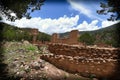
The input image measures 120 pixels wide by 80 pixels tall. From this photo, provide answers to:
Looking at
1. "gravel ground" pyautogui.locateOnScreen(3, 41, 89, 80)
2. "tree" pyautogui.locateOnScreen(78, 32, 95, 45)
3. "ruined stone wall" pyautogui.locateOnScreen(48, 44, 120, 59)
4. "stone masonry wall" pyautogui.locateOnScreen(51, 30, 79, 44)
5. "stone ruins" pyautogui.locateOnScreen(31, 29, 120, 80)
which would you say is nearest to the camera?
"gravel ground" pyautogui.locateOnScreen(3, 41, 89, 80)

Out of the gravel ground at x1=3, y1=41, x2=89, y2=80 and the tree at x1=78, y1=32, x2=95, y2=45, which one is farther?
the tree at x1=78, y1=32, x2=95, y2=45

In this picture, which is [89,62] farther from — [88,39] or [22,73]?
[88,39]

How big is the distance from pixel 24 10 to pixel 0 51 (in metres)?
1.09

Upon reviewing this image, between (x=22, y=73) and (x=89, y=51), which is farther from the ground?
(x=89, y=51)

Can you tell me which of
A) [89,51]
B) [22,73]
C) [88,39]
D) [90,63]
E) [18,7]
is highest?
A: [18,7]

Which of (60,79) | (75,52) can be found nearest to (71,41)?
(75,52)

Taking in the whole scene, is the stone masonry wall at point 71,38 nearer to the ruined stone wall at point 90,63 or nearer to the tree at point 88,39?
the tree at point 88,39

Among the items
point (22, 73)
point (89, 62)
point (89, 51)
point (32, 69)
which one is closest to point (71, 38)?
point (89, 51)

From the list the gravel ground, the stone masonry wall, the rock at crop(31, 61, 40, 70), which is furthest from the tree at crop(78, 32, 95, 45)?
the rock at crop(31, 61, 40, 70)

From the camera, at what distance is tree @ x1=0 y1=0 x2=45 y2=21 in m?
5.15

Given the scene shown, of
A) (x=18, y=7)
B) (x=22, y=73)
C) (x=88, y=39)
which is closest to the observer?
(x=22, y=73)

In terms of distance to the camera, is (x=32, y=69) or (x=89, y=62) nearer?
(x=32, y=69)

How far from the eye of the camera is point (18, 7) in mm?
5422

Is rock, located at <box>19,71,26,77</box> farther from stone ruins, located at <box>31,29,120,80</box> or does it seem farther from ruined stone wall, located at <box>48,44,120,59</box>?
ruined stone wall, located at <box>48,44,120,59</box>
